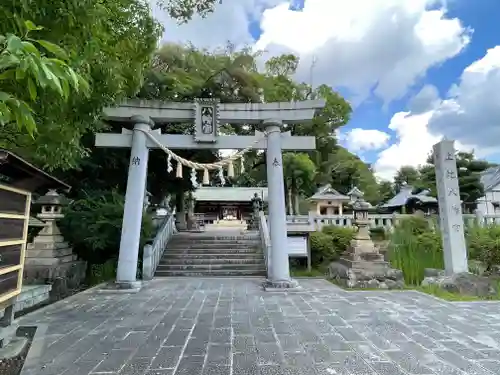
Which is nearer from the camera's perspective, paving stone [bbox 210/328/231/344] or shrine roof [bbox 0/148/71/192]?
shrine roof [bbox 0/148/71/192]

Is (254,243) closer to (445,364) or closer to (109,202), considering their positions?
(109,202)

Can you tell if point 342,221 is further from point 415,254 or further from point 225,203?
point 225,203

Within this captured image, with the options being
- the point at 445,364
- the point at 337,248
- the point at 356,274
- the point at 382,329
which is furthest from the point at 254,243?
the point at 445,364

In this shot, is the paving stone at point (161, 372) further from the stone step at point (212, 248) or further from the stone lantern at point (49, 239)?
the stone step at point (212, 248)

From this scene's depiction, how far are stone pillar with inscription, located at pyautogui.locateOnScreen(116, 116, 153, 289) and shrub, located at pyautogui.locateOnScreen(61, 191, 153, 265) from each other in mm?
2022

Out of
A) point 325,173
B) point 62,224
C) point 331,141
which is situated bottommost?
point 62,224

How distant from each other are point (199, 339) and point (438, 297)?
474cm

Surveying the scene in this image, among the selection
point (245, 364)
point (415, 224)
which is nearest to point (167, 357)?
point (245, 364)

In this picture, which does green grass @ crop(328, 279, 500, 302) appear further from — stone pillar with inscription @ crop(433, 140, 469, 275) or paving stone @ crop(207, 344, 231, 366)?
paving stone @ crop(207, 344, 231, 366)

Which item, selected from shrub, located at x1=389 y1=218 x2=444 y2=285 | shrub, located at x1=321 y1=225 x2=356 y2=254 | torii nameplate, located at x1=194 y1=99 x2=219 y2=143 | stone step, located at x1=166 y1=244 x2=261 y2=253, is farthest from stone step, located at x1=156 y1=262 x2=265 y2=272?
torii nameplate, located at x1=194 y1=99 x2=219 y2=143

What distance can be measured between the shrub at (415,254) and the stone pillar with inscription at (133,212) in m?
6.57

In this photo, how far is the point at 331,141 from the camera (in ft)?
86.7

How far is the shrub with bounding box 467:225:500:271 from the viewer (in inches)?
318

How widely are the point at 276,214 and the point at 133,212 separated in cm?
322
